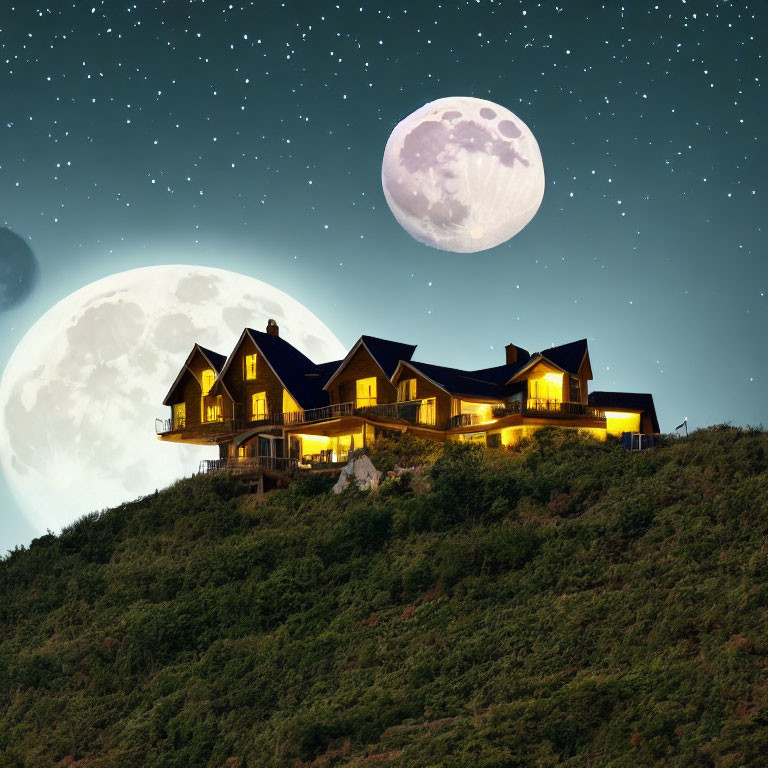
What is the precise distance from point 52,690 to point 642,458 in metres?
23.5

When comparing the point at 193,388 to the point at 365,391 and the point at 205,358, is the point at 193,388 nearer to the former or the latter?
the point at 205,358

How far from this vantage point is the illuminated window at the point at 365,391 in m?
56.8

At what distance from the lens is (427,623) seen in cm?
2869

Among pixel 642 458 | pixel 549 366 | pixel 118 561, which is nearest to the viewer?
pixel 642 458

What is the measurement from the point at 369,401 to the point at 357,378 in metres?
1.74

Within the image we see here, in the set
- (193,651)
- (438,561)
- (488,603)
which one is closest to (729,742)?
(488,603)

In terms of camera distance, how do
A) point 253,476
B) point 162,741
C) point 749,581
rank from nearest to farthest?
point 749,581
point 162,741
point 253,476

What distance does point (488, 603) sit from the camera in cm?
2888

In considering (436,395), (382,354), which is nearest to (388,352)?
(382,354)

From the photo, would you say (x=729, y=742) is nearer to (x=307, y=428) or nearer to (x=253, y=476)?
(x=253, y=476)

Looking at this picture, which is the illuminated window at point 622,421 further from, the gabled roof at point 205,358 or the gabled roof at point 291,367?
the gabled roof at point 205,358

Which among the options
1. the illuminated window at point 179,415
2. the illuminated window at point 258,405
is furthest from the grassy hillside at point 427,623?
the illuminated window at point 179,415

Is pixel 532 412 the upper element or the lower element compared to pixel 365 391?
lower

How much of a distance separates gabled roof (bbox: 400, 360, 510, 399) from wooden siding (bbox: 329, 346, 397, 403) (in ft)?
5.65
